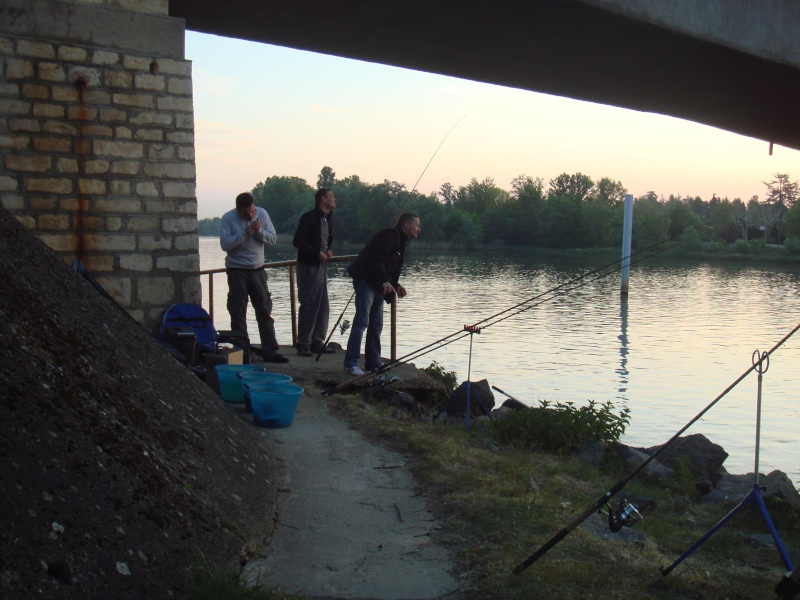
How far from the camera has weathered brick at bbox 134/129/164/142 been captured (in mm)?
7906

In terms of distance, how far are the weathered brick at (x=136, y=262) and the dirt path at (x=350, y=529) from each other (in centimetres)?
241

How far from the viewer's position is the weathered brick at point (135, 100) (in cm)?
777

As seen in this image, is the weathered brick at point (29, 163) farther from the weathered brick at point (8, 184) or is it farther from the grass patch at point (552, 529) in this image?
the grass patch at point (552, 529)

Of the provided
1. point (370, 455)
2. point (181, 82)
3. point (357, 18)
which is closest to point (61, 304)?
point (370, 455)

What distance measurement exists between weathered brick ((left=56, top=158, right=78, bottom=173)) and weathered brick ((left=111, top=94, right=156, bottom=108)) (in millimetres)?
658

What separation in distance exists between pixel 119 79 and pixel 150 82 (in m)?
0.28

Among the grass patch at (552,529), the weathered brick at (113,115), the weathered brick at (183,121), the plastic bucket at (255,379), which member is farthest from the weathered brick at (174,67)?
the grass patch at (552,529)

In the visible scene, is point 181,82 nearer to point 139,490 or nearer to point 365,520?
point 365,520

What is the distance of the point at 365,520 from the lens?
4.73m

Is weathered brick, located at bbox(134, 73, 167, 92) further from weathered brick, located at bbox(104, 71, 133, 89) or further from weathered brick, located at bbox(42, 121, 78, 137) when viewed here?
weathered brick, located at bbox(42, 121, 78, 137)

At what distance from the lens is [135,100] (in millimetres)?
7859

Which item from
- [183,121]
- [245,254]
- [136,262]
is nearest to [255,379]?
[136,262]

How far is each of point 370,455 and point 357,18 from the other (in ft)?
15.0

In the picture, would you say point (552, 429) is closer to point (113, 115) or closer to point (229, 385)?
point (229, 385)
